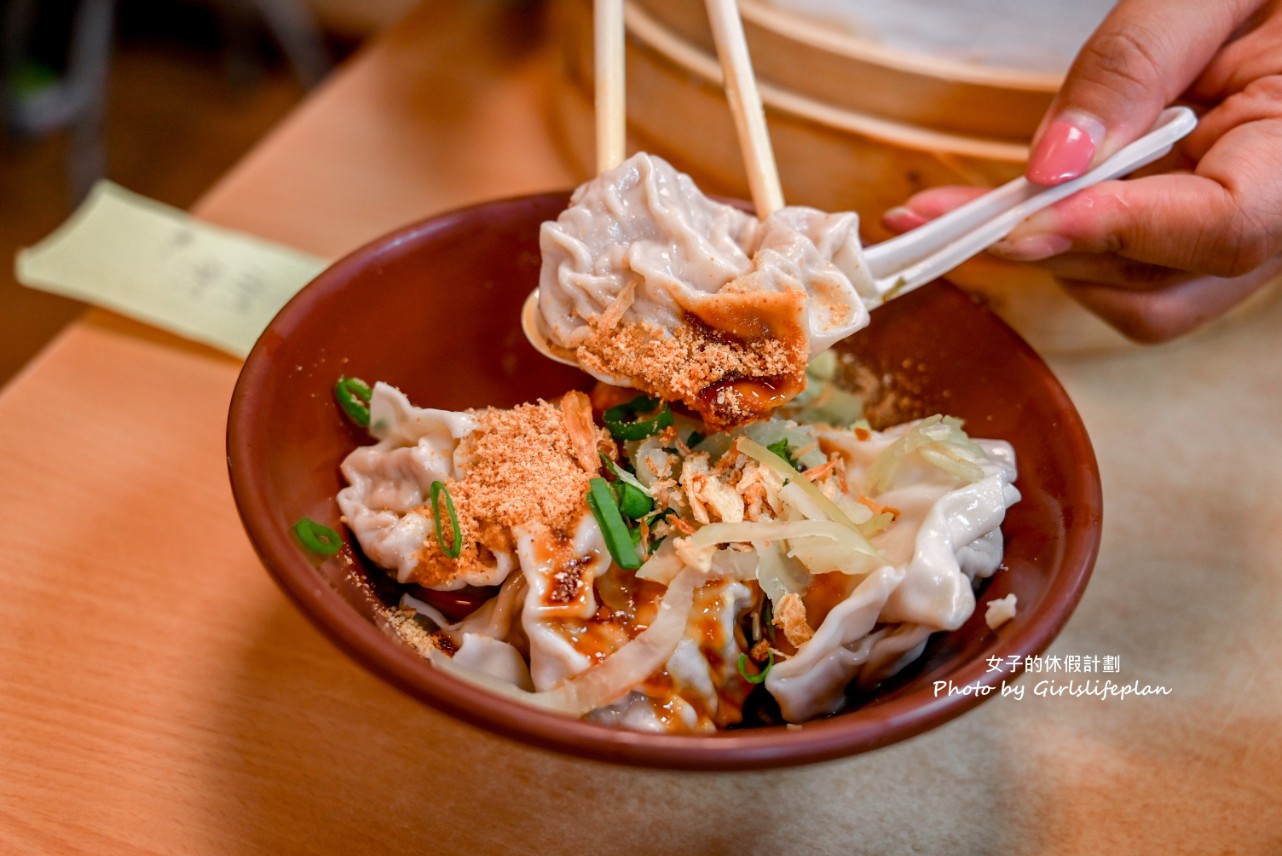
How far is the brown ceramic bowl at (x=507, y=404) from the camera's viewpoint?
2.75 ft

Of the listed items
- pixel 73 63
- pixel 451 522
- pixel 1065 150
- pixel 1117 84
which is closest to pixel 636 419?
pixel 451 522

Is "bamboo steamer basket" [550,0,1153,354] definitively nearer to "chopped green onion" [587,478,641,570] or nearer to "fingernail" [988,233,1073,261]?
"fingernail" [988,233,1073,261]

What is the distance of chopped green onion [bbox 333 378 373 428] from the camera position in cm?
122

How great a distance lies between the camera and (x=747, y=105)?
4.29 ft

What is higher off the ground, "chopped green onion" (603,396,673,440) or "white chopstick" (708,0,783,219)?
"white chopstick" (708,0,783,219)

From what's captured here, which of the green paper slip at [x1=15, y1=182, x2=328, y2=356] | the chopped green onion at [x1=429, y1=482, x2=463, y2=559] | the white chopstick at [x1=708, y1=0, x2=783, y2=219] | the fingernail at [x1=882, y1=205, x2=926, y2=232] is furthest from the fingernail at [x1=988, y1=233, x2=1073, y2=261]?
the green paper slip at [x1=15, y1=182, x2=328, y2=356]

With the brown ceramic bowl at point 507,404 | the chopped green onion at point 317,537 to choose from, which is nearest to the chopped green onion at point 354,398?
the brown ceramic bowl at point 507,404

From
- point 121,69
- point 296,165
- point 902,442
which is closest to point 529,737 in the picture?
point 902,442

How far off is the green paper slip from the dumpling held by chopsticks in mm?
734

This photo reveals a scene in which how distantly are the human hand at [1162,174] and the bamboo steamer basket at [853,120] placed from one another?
0.49 feet

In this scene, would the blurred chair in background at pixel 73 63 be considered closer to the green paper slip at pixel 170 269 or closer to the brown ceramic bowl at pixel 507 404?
the green paper slip at pixel 170 269

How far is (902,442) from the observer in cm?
119

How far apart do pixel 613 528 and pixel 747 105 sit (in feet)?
1.98

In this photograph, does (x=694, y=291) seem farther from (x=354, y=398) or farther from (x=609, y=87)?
(x=354, y=398)
